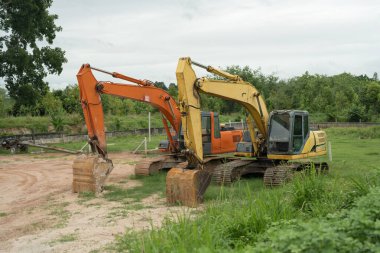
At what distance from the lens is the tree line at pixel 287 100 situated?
124 ft

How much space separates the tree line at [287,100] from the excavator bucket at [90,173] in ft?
71.2

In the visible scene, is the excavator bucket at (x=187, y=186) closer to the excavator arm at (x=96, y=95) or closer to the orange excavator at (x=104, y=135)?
the orange excavator at (x=104, y=135)

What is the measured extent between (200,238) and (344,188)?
3341mm

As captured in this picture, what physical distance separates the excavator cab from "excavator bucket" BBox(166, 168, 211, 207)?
127 inches

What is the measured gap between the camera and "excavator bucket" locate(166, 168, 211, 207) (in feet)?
34.3

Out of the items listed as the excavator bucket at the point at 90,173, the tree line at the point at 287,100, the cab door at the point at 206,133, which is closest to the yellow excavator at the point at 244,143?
the cab door at the point at 206,133

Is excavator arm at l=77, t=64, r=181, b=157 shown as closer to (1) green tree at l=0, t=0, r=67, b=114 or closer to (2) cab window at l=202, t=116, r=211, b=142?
(2) cab window at l=202, t=116, r=211, b=142

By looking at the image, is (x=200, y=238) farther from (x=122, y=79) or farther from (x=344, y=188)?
(x=122, y=79)

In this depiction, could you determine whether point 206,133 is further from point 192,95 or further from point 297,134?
point 192,95

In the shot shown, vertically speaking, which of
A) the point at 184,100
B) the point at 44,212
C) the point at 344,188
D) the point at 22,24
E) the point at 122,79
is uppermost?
the point at 22,24

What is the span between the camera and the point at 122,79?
1450 centimetres

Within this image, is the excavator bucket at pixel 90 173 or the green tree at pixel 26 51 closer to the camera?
the excavator bucket at pixel 90 173

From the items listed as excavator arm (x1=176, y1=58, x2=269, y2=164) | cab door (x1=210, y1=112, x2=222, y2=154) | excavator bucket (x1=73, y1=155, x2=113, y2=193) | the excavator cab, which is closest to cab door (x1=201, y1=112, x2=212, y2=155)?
cab door (x1=210, y1=112, x2=222, y2=154)

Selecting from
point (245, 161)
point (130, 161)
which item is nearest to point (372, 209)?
point (245, 161)
